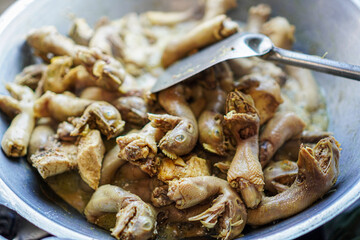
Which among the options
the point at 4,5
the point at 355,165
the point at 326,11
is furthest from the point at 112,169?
the point at 4,5

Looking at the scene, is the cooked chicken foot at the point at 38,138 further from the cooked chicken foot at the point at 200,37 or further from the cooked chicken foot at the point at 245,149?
the cooked chicken foot at the point at 245,149

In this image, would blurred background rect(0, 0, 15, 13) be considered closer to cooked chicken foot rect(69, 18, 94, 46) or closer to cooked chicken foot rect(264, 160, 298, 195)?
cooked chicken foot rect(69, 18, 94, 46)

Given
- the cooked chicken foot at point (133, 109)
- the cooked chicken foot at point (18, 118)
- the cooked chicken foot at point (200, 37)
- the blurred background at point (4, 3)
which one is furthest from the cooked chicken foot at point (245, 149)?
the blurred background at point (4, 3)

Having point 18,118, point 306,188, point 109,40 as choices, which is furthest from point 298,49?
point 18,118

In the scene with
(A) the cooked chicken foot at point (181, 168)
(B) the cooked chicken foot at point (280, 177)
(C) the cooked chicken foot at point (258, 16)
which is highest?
(C) the cooked chicken foot at point (258, 16)

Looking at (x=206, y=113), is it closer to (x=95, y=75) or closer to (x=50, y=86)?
(x=95, y=75)

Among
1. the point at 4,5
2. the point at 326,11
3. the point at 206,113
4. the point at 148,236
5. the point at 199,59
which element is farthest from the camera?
the point at 4,5

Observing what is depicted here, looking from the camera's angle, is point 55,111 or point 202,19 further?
point 202,19

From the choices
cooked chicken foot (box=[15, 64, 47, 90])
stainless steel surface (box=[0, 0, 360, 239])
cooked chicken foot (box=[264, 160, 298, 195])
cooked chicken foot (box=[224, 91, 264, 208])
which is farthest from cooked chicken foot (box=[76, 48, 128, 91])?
cooked chicken foot (box=[264, 160, 298, 195])
